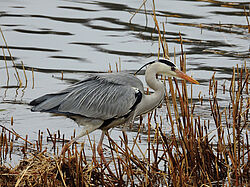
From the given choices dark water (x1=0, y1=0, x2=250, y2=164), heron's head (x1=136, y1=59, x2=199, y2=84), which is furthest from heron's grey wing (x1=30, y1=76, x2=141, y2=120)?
dark water (x1=0, y1=0, x2=250, y2=164)

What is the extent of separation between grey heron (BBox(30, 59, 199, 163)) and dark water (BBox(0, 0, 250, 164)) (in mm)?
1163

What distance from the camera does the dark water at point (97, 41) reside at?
30.0 feet

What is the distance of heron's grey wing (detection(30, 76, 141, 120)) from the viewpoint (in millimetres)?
6344

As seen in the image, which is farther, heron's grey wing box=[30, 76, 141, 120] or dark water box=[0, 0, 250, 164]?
dark water box=[0, 0, 250, 164]

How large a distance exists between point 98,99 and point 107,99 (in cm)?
10

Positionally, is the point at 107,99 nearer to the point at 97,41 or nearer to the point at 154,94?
the point at 154,94

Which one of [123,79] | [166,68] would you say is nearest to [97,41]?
[123,79]

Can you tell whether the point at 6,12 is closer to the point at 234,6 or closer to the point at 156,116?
the point at 234,6

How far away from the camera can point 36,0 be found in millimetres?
14906

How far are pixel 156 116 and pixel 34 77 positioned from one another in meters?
2.59

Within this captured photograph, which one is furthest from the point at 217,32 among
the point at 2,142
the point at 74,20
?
the point at 2,142

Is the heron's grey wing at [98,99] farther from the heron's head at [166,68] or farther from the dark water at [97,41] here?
the dark water at [97,41]

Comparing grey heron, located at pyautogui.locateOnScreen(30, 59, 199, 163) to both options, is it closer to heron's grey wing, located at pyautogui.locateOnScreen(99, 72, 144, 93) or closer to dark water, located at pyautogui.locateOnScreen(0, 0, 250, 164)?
heron's grey wing, located at pyautogui.locateOnScreen(99, 72, 144, 93)

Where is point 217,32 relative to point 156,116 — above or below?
above
